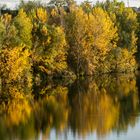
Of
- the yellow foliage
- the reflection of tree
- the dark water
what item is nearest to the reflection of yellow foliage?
the dark water

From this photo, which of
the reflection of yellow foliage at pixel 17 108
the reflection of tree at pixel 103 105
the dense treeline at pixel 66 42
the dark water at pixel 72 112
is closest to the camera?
the dark water at pixel 72 112

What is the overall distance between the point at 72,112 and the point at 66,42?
21.4m

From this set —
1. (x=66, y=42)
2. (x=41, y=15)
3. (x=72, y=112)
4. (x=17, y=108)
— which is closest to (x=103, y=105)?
(x=72, y=112)

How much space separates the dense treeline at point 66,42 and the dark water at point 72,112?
291 cm

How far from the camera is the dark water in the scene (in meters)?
23.7

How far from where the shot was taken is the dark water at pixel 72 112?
23.7 metres

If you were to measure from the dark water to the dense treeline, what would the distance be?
2908 mm

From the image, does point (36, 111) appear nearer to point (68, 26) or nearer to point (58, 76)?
point (58, 76)

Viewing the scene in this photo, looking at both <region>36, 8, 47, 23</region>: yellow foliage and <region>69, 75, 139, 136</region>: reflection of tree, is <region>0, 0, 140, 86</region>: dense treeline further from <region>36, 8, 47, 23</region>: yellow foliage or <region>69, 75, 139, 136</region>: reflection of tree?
<region>69, 75, 139, 136</region>: reflection of tree

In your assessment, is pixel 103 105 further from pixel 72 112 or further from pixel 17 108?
pixel 17 108

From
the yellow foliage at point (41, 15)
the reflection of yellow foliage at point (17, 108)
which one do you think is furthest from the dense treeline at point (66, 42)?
the reflection of yellow foliage at point (17, 108)

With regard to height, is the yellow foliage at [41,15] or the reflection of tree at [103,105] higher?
the yellow foliage at [41,15]

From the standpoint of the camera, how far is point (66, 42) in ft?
164

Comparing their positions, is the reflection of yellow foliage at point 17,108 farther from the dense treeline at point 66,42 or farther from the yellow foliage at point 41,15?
the yellow foliage at point 41,15
